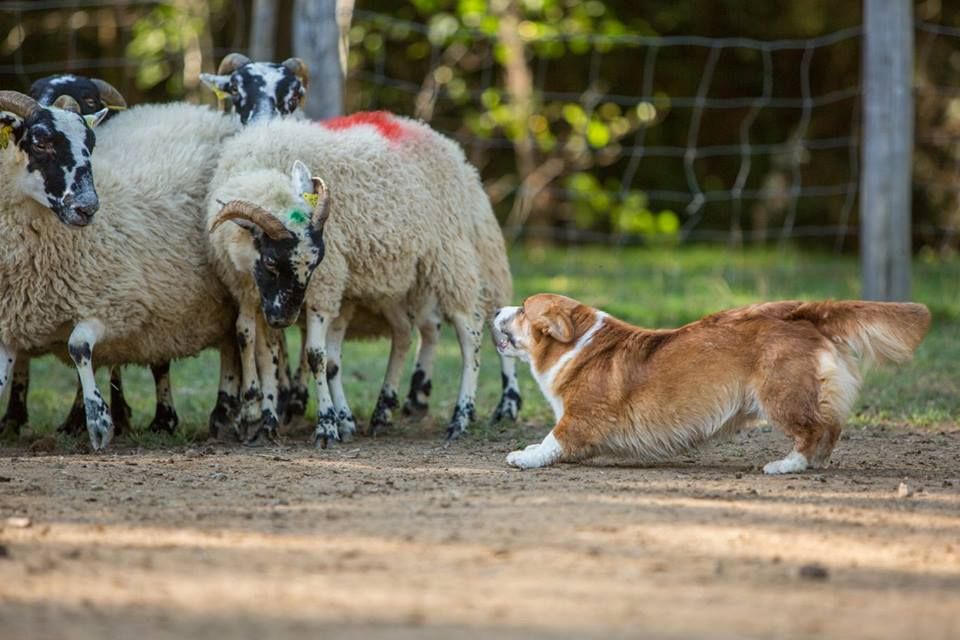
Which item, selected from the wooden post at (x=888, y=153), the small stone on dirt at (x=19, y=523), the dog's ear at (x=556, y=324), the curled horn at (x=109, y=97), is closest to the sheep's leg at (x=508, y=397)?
the dog's ear at (x=556, y=324)

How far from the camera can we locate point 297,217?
23.0 feet

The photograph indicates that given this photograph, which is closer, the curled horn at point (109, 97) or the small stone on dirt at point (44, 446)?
the small stone on dirt at point (44, 446)

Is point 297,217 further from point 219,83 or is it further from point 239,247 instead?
point 219,83

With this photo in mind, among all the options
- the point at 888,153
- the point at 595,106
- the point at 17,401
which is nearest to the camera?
the point at 17,401

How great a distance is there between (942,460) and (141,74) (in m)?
11.8

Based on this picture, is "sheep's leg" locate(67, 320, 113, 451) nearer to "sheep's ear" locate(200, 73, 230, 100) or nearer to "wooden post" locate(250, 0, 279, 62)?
"sheep's ear" locate(200, 73, 230, 100)

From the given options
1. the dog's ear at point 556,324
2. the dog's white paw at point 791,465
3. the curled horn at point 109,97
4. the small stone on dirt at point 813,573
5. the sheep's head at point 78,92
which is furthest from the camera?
the curled horn at point 109,97

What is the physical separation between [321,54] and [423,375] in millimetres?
2908

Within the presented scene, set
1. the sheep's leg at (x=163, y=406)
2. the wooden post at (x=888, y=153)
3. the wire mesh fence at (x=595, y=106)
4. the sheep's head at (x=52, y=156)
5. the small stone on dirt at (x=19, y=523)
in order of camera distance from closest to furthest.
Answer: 1. the small stone on dirt at (x=19, y=523)
2. the sheep's head at (x=52, y=156)
3. the sheep's leg at (x=163, y=406)
4. the wooden post at (x=888, y=153)
5. the wire mesh fence at (x=595, y=106)

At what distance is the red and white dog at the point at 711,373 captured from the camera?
5785 millimetres

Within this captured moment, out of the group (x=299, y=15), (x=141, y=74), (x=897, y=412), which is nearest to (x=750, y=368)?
(x=897, y=412)

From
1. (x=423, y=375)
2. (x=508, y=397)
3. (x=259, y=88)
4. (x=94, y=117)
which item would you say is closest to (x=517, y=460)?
(x=508, y=397)

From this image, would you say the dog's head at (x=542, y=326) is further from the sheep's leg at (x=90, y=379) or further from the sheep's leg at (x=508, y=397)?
the sheep's leg at (x=90, y=379)

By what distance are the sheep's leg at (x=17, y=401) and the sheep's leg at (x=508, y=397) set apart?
2.62m
